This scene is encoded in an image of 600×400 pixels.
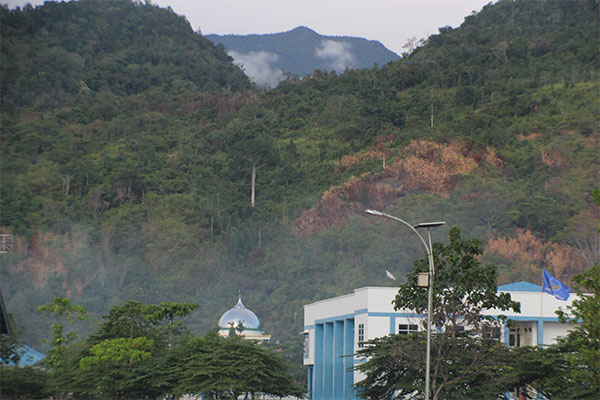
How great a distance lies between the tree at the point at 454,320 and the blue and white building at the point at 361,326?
10188mm

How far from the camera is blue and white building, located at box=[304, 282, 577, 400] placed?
4616 centimetres

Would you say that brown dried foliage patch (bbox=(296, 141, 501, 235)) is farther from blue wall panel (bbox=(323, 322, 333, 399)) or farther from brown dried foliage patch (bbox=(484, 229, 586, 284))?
blue wall panel (bbox=(323, 322, 333, 399))

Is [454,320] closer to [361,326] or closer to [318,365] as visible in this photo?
[361,326]

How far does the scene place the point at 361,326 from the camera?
4744cm

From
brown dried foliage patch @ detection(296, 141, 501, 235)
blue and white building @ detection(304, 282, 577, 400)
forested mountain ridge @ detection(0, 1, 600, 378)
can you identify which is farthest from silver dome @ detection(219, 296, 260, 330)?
brown dried foliage patch @ detection(296, 141, 501, 235)

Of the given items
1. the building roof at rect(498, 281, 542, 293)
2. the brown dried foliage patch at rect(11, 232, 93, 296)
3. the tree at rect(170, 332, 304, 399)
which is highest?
the brown dried foliage patch at rect(11, 232, 93, 296)

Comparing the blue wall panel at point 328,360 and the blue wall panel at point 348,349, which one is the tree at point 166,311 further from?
the blue wall panel at point 328,360


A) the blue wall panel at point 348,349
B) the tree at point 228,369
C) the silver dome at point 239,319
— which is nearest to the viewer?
the tree at point 228,369

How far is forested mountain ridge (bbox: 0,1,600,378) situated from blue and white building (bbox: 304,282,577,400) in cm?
2671

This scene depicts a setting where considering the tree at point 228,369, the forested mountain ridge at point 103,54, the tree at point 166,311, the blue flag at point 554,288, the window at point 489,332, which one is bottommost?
the tree at point 228,369

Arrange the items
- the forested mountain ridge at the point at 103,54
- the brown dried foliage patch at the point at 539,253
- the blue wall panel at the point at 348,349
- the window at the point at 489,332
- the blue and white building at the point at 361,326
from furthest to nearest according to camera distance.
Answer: the forested mountain ridge at the point at 103,54 → the brown dried foliage patch at the point at 539,253 → the blue wall panel at the point at 348,349 → the blue and white building at the point at 361,326 → the window at the point at 489,332

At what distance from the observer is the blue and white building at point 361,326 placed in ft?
151

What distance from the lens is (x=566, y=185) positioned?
113625 mm

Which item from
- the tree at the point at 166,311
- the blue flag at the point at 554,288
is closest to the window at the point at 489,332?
the blue flag at the point at 554,288
